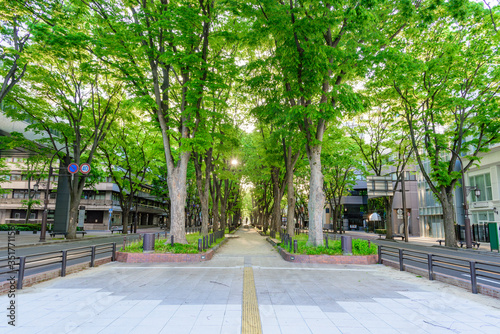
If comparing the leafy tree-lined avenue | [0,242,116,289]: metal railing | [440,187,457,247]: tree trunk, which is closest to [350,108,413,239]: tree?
the leafy tree-lined avenue

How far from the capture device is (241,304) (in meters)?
6.36

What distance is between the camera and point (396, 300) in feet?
22.7

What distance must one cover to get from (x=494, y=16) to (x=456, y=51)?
2.34 m

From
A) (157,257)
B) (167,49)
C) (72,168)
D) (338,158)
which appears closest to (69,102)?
(72,168)

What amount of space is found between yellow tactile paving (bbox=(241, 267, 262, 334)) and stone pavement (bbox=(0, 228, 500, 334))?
47mm

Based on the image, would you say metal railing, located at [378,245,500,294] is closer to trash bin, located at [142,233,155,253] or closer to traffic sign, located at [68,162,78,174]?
trash bin, located at [142,233,155,253]

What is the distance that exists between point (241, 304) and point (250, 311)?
543 millimetres

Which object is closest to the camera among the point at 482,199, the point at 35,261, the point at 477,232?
the point at 35,261

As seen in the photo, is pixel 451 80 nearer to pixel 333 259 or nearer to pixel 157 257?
pixel 333 259

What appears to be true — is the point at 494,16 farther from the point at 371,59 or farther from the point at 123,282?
the point at 123,282

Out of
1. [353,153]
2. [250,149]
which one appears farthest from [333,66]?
[353,153]

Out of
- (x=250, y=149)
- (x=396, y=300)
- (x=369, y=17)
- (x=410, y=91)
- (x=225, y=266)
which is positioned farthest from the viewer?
(x=250, y=149)

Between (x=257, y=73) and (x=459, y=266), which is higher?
(x=257, y=73)

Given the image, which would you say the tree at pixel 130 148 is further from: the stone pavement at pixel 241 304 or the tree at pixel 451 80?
the tree at pixel 451 80
